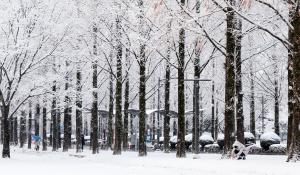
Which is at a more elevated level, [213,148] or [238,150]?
[238,150]

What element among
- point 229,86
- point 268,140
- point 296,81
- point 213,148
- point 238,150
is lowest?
point 213,148

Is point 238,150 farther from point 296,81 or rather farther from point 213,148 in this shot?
point 213,148

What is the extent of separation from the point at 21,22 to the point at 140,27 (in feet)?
20.6

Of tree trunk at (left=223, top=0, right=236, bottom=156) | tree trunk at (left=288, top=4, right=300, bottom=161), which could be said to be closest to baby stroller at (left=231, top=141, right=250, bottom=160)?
tree trunk at (left=223, top=0, right=236, bottom=156)

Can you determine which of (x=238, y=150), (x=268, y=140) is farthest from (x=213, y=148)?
(x=238, y=150)

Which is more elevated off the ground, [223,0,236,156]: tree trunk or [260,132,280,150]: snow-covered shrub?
[223,0,236,156]: tree trunk

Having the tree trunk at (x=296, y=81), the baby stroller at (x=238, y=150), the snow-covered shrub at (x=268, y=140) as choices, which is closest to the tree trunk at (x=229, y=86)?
the baby stroller at (x=238, y=150)

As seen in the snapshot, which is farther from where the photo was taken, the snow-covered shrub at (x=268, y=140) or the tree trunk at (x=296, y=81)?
the snow-covered shrub at (x=268, y=140)

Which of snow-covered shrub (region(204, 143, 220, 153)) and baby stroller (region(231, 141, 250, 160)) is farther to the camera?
snow-covered shrub (region(204, 143, 220, 153))

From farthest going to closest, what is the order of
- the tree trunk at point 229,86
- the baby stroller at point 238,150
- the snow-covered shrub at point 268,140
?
the snow-covered shrub at point 268,140 < the tree trunk at point 229,86 < the baby stroller at point 238,150

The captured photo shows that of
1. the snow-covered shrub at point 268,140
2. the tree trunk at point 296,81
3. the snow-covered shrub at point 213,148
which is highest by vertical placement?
the tree trunk at point 296,81

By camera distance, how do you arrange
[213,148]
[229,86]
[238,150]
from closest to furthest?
1. [238,150]
2. [229,86]
3. [213,148]

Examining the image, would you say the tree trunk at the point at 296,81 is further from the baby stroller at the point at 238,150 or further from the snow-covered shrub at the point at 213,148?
the snow-covered shrub at the point at 213,148

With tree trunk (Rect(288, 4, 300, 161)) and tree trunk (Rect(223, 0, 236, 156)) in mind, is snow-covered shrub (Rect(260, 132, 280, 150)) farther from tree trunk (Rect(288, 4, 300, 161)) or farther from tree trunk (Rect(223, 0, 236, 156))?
tree trunk (Rect(288, 4, 300, 161))
